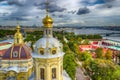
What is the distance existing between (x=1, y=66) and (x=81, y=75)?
57.4 feet

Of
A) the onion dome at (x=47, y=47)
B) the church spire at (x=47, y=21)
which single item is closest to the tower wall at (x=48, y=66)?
the onion dome at (x=47, y=47)

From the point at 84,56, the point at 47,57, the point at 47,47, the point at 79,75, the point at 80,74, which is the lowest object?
the point at 80,74

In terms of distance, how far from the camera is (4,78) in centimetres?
3256

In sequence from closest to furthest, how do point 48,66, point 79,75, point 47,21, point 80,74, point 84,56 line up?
point 48,66 → point 47,21 → point 79,75 → point 80,74 → point 84,56

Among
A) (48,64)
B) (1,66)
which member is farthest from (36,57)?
(1,66)

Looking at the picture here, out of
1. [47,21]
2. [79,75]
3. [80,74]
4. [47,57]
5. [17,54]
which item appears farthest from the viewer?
[80,74]

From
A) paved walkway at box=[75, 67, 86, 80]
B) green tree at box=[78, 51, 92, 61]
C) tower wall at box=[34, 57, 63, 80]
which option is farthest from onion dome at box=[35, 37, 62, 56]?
green tree at box=[78, 51, 92, 61]

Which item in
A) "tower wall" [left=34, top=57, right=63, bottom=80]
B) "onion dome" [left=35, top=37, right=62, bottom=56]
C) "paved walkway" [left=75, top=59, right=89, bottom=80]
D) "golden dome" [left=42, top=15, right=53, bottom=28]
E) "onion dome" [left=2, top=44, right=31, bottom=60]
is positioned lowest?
"paved walkway" [left=75, top=59, right=89, bottom=80]

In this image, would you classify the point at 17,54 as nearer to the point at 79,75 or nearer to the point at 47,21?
the point at 47,21

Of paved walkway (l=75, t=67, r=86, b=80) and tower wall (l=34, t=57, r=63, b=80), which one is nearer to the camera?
tower wall (l=34, t=57, r=63, b=80)

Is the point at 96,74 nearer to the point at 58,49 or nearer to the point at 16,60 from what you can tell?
the point at 16,60

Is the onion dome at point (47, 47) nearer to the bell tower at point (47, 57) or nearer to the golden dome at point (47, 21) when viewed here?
the bell tower at point (47, 57)

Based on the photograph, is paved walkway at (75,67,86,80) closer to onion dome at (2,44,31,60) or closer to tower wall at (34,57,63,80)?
onion dome at (2,44,31,60)

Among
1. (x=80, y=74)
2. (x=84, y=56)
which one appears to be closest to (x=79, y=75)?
(x=80, y=74)
